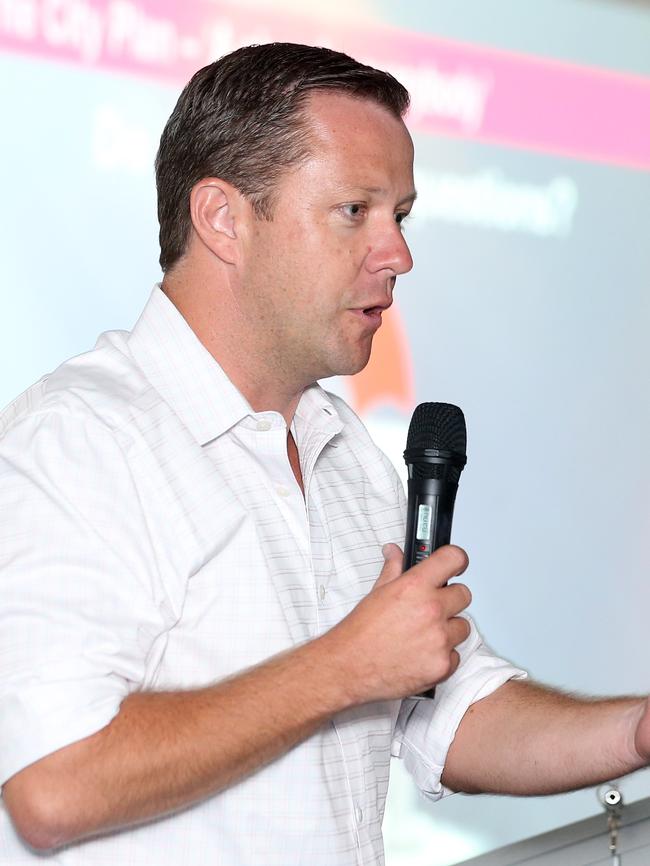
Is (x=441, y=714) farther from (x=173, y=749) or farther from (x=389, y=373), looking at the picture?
(x=389, y=373)

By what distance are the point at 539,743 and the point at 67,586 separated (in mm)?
696

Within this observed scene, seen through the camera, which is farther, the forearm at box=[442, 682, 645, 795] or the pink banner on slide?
the pink banner on slide

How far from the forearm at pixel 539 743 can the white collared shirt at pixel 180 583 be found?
3 centimetres

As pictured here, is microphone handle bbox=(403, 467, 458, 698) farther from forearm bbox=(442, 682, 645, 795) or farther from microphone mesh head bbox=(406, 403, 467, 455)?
forearm bbox=(442, 682, 645, 795)

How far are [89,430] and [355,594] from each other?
431mm

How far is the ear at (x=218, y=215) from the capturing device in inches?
65.8

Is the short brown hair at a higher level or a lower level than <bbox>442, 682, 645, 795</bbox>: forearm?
higher

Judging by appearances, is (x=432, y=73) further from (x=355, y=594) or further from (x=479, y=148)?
(x=355, y=594)

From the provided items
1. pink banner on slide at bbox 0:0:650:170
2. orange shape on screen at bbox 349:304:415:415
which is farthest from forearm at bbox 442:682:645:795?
pink banner on slide at bbox 0:0:650:170

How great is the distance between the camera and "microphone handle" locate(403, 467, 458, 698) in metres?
1.38

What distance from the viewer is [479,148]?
10.7 ft

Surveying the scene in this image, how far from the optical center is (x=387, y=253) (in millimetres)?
1603

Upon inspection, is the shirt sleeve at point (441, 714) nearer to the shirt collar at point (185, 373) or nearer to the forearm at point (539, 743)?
the forearm at point (539, 743)

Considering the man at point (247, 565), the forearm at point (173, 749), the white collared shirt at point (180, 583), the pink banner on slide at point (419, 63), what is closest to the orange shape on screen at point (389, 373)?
the pink banner on slide at point (419, 63)
